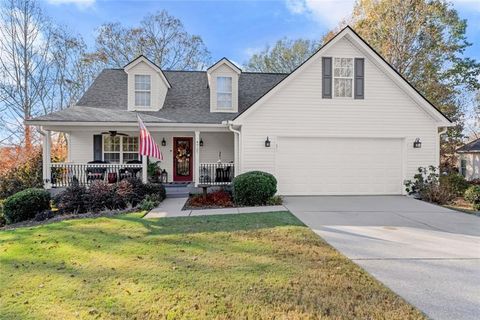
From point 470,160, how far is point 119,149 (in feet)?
77.6

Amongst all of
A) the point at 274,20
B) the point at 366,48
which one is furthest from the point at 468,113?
the point at 274,20

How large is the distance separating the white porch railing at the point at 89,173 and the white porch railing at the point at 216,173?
2646 millimetres

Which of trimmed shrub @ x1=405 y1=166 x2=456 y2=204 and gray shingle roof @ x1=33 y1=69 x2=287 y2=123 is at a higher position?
gray shingle roof @ x1=33 y1=69 x2=287 y2=123

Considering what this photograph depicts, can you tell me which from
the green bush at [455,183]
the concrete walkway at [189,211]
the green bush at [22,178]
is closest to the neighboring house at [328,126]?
the green bush at [455,183]

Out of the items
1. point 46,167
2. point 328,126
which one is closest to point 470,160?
point 328,126

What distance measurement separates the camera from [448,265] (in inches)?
175

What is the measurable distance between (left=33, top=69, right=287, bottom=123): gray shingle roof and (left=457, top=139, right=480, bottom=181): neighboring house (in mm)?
15236

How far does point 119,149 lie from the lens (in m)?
13.6

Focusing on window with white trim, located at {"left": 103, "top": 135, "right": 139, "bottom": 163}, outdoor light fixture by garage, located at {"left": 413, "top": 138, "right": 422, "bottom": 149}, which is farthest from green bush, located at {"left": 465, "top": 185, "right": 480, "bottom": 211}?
window with white trim, located at {"left": 103, "top": 135, "right": 139, "bottom": 163}

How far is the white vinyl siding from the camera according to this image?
11.1m

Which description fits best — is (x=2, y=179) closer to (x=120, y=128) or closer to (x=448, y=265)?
(x=120, y=128)

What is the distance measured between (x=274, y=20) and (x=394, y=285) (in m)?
11.5

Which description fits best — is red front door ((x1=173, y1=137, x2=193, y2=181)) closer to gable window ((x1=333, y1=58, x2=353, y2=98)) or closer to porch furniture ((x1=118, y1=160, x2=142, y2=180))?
porch furniture ((x1=118, y1=160, x2=142, y2=180))

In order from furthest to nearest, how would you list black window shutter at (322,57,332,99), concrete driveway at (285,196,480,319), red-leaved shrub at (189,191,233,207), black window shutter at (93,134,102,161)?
black window shutter at (93,134,102,161), black window shutter at (322,57,332,99), red-leaved shrub at (189,191,233,207), concrete driveway at (285,196,480,319)
